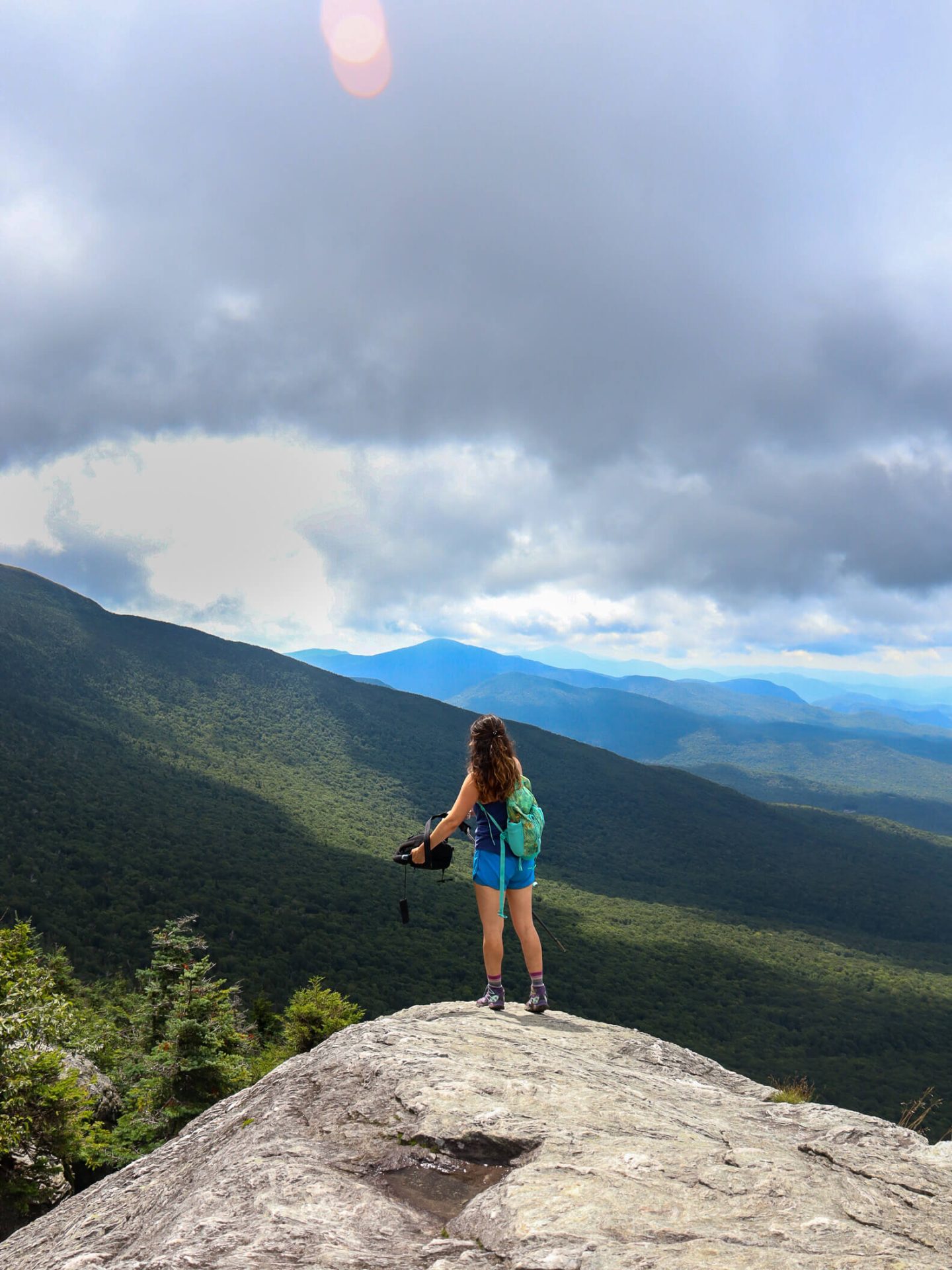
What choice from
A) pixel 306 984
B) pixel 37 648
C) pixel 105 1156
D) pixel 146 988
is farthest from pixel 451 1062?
pixel 37 648

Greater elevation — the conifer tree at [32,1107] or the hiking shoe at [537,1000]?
the hiking shoe at [537,1000]

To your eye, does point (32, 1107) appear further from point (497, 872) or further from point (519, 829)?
point (519, 829)

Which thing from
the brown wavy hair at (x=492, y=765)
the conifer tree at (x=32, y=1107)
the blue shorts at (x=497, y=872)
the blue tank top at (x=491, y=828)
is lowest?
the conifer tree at (x=32, y=1107)

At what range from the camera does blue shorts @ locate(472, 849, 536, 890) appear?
6855 mm

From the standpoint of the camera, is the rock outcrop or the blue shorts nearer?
the rock outcrop

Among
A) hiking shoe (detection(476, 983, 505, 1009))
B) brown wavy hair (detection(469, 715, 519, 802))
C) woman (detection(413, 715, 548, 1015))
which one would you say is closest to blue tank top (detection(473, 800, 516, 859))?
woman (detection(413, 715, 548, 1015))

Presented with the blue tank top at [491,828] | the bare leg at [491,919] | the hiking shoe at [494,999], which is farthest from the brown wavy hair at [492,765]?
the hiking shoe at [494,999]

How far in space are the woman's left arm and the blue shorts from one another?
42 centimetres

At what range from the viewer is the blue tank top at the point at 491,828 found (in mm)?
6797

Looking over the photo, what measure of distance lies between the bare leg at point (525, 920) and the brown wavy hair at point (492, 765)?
1.06 metres

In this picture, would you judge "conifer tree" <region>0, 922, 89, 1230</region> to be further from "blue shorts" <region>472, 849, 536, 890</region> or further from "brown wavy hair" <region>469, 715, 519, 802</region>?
"brown wavy hair" <region>469, 715, 519, 802</region>

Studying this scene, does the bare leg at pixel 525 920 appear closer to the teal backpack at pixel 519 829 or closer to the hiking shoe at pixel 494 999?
the teal backpack at pixel 519 829

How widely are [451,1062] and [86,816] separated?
86.6 m

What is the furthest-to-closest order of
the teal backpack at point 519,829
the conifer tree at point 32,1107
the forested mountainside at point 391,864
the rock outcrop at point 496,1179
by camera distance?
1. the forested mountainside at point 391,864
2. the conifer tree at point 32,1107
3. the teal backpack at point 519,829
4. the rock outcrop at point 496,1179
